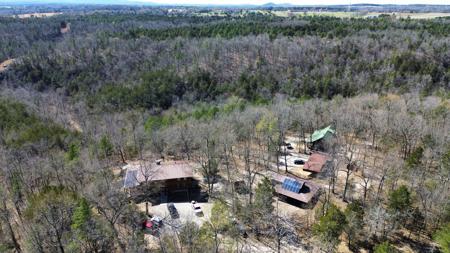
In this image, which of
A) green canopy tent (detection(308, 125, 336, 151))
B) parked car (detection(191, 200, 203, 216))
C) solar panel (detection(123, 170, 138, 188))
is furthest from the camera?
green canopy tent (detection(308, 125, 336, 151))

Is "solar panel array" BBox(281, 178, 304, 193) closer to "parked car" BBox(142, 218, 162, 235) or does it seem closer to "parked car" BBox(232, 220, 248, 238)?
"parked car" BBox(232, 220, 248, 238)

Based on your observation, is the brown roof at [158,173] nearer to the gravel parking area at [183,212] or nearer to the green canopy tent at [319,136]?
the gravel parking area at [183,212]

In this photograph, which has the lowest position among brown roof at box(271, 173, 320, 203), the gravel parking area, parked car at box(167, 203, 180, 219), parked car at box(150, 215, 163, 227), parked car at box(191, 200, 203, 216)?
the gravel parking area

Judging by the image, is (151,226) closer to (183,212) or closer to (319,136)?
(183,212)

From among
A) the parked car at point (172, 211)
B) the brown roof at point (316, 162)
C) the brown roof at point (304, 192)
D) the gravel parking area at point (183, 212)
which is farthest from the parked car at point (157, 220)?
the brown roof at point (316, 162)

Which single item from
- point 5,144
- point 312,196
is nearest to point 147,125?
point 5,144

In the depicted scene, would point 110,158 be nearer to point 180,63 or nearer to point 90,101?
point 90,101

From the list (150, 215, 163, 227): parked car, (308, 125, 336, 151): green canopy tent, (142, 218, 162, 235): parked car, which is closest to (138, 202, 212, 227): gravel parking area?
(150, 215, 163, 227): parked car
